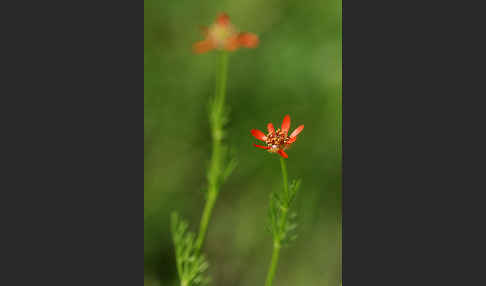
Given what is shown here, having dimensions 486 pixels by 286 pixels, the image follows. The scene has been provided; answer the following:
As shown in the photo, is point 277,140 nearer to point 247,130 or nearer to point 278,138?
point 278,138

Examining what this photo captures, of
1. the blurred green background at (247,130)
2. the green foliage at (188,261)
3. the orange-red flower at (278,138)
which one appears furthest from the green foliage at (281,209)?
A: the blurred green background at (247,130)

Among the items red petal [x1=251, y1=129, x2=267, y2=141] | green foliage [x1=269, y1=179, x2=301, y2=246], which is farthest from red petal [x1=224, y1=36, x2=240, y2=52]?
green foliage [x1=269, y1=179, x2=301, y2=246]

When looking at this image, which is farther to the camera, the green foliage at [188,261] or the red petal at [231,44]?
the green foliage at [188,261]

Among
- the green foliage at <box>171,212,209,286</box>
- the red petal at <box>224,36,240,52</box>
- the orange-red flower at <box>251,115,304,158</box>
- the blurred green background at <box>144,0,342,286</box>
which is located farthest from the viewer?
the blurred green background at <box>144,0,342,286</box>

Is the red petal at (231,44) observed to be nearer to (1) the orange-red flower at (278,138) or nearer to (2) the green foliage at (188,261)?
(1) the orange-red flower at (278,138)

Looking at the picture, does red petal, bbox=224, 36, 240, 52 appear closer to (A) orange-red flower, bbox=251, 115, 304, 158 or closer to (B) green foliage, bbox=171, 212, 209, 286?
(A) orange-red flower, bbox=251, 115, 304, 158

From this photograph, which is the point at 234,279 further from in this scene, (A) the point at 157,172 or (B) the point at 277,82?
(B) the point at 277,82

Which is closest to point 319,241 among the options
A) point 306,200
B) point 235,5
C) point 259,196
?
point 306,200
